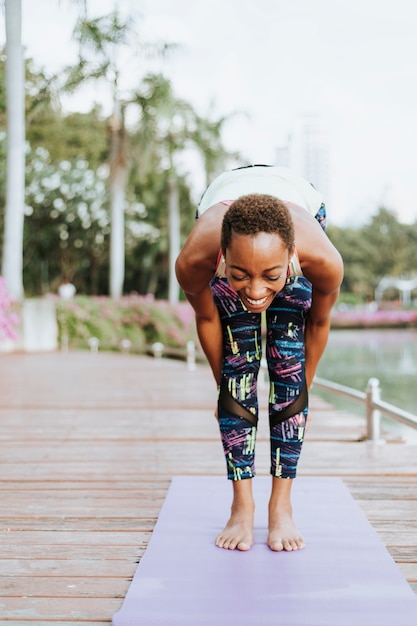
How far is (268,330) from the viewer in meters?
2.37

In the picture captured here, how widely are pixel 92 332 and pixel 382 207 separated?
127 ft

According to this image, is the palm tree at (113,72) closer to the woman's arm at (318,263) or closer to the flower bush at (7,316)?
the flower bush at (7,316)

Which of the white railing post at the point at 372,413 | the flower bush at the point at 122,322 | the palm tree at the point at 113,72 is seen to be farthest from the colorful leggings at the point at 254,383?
the palm tree at the point at 113,72

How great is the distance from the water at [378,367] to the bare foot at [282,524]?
6.19m

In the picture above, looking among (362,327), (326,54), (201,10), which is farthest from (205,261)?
(326,54)

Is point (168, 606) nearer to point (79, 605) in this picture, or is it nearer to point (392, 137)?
point (79, 605)

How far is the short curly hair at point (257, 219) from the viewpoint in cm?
180

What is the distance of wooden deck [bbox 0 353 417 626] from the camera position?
1.88 m

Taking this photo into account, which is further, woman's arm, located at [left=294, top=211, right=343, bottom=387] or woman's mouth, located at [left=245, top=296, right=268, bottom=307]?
woman's arm, located at [left=294, top=211, right=343, bottom=387]

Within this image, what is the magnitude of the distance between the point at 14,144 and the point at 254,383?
495 inches

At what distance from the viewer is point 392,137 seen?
61062 mm

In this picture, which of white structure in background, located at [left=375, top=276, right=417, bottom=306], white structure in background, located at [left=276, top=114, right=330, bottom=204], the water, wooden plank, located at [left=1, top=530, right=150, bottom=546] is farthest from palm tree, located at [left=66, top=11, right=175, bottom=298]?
white structure in background, located at [left=375, top=276, right=417, bottom=306]

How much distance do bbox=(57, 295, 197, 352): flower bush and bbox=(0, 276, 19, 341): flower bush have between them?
1.74 meters

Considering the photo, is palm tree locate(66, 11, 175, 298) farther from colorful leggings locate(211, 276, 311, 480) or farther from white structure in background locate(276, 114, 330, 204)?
colorful leggings locate(211, 276, 311, 480)
